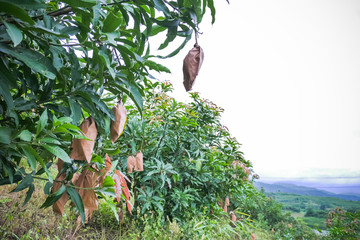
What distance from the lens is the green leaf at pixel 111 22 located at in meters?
0.54

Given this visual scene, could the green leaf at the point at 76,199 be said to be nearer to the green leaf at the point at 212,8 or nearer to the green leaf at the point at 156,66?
the green leaf at the point at 156,66

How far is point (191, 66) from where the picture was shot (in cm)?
65

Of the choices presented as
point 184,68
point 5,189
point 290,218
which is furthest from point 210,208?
point 290,218

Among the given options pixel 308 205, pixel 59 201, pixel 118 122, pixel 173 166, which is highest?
pixel 118 122

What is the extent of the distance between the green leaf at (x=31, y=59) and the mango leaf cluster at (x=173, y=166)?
1.05 metres

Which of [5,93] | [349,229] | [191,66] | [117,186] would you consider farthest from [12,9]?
[349,229]

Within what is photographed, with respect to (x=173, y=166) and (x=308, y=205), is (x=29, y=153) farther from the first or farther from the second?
(x=308, y=205)

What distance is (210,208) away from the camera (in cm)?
248

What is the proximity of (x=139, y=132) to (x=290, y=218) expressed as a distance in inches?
205

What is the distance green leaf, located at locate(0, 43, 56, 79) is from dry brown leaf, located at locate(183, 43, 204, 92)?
339mm

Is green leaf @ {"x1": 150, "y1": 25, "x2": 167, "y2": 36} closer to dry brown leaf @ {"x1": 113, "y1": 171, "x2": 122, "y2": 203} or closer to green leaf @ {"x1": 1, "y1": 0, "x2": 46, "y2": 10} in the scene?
green leaf @ {"x1": 1, "y1": 0, "x2": 46, "y2": 10}

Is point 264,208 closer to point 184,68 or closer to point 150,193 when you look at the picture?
point 150,193

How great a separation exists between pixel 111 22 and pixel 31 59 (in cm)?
20

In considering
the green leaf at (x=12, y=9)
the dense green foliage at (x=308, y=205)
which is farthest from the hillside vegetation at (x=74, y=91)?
the dense green foliage at (x=308, y=205)
